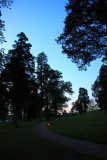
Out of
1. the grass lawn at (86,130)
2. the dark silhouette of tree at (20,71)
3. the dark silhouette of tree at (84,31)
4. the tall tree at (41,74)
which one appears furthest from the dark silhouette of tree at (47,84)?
the dark silhouette of tree at (84,31)

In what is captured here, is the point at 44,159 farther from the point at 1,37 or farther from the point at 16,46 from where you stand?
the point at 16,46

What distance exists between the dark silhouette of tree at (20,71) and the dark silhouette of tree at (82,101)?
91.6m

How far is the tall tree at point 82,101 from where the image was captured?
123875 mm

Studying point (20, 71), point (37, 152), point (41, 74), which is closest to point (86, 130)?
point (37, 152)

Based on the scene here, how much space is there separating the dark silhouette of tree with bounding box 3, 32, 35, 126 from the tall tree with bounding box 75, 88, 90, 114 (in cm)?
9162

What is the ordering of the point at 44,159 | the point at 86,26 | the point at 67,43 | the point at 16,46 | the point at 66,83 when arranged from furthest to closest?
1. the point at 66,83
2. the point at 16,46
3. the point at 67,43
4. the point at 86,26
5. the point at 44,159

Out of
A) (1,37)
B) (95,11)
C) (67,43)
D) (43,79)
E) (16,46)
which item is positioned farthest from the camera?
(43,79)

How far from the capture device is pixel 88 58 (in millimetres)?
16625

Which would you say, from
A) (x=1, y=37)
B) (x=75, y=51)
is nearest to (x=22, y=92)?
(x=75, y=51)

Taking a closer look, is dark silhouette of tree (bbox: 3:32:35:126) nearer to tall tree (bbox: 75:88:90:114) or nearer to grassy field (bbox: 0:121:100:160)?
grassy field (bbox: 0:121:100:160)

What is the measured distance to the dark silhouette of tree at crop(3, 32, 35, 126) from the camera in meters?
33.2

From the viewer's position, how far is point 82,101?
124125 mm

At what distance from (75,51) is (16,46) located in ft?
74.2

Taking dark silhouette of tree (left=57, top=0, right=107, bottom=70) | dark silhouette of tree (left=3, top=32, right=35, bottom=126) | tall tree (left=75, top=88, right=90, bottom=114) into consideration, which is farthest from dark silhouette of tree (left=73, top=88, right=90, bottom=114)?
dark silhouette of tree (left=57, top=0, right=107, bottom=70)
